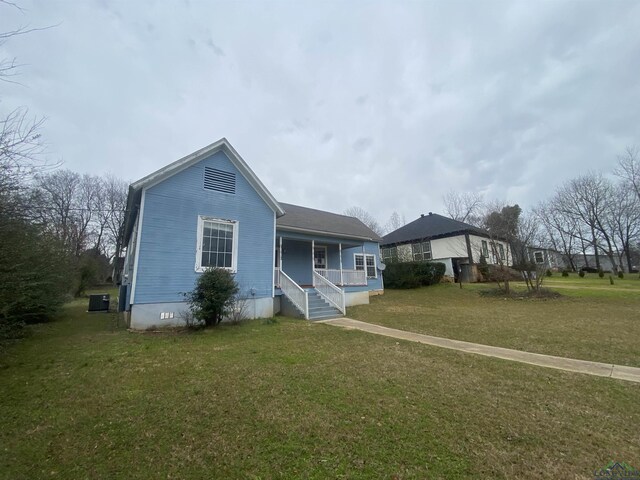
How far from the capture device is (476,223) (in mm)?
36000

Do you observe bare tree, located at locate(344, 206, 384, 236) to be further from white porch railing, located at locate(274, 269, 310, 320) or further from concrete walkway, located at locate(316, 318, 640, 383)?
concrete walkway, located at locate(316, 318, 640, 383)

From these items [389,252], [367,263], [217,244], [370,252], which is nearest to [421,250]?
[389,252]

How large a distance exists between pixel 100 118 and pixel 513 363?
15690 millimetres

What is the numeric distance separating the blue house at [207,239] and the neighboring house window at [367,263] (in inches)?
254

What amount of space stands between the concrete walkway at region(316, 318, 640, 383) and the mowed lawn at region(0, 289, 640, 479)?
496 millimetres

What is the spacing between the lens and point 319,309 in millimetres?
12148

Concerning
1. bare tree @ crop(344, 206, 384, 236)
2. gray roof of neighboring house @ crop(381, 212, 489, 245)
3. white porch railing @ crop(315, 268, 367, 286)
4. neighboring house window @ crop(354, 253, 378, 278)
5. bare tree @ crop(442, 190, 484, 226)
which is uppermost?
bare tree @ crop(344, 206, 384, 236)

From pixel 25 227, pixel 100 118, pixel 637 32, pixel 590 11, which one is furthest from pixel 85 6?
pixel 637 32

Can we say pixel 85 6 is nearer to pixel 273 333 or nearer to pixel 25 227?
pixel 25 227

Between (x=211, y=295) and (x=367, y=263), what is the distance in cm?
1376

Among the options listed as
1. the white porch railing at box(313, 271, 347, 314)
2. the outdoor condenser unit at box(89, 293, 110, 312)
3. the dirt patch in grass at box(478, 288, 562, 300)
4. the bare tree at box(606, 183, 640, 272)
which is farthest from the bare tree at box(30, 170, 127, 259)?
the bare tree at box(606, 183, 640, 272)

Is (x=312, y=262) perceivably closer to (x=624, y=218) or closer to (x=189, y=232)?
(x=189, y=232)

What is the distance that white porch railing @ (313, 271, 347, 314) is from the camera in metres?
12.7

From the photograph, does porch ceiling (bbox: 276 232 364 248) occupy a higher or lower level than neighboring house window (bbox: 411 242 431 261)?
lower
